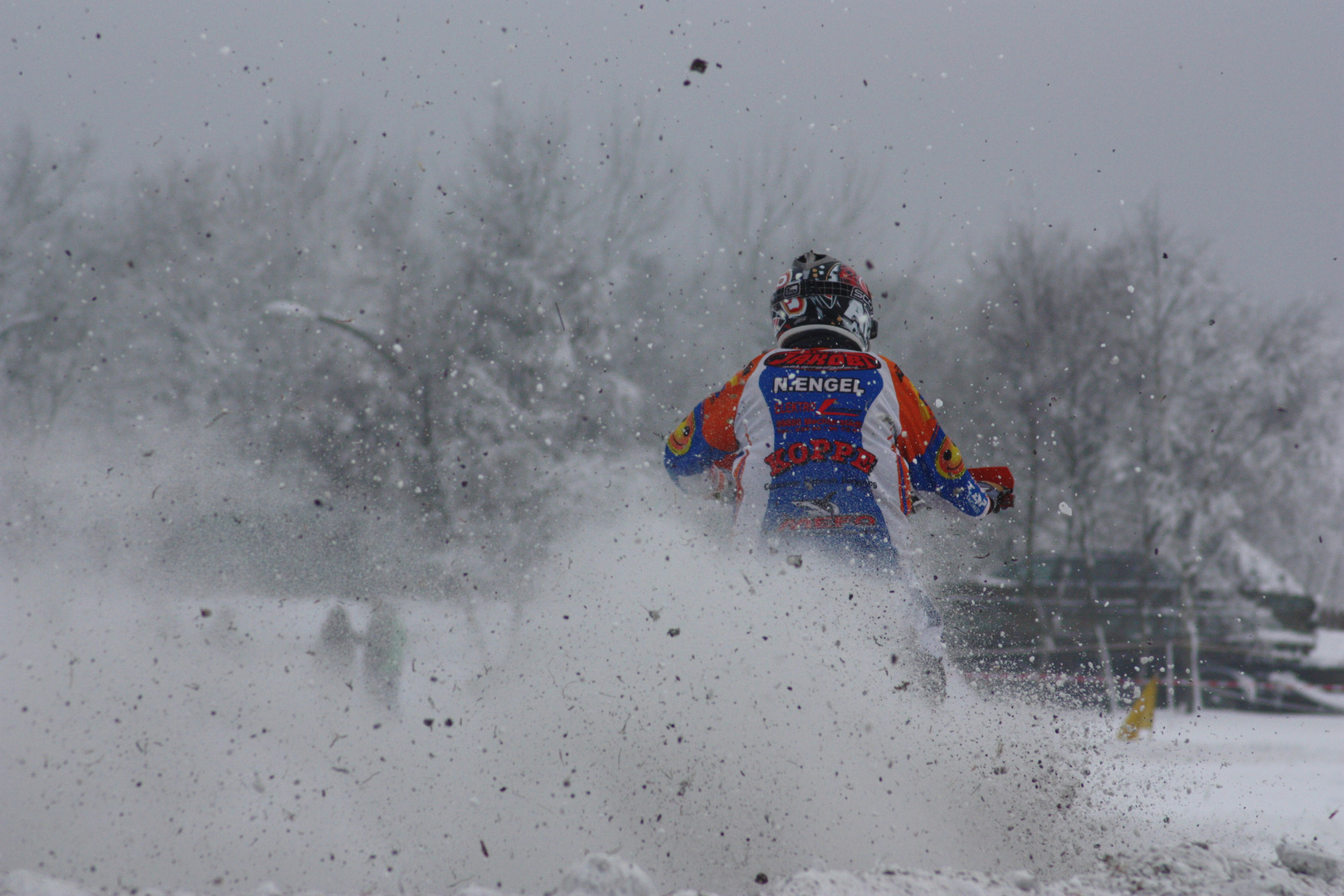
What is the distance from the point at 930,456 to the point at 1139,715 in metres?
4.50

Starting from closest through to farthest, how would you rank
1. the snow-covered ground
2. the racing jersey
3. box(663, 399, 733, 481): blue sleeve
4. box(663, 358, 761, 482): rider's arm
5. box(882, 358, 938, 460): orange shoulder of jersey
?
the snow-covered ground → the racing jersey → box(882, 358, 938, 460): orange shoulder of jersey → box(663, 358, 761, 482): rider's arm → box(663, 399, 733, 481): blue sleeve

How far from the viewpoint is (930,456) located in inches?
170

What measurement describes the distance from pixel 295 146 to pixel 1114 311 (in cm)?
1751

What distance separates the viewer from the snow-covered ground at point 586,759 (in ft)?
10.5

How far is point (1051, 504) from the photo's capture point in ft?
67.9

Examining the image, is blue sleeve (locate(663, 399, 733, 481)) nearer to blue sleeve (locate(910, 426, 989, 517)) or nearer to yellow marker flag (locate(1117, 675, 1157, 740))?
blue sleeve (locate(910, 426, 989, 517))

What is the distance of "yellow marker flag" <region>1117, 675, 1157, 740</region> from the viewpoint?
16.5ft

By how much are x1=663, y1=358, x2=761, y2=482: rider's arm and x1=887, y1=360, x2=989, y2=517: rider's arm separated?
0.70 m

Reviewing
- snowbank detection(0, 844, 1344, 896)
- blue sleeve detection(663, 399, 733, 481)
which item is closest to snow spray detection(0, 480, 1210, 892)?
snowbank detection(0, 844, 1344, 896)

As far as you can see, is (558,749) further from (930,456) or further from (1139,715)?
(1139,715)

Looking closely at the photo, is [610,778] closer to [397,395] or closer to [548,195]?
[397,395]

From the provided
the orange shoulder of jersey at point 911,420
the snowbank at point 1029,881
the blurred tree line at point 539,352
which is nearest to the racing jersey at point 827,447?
the orange shoulder of jersey at point 911,420

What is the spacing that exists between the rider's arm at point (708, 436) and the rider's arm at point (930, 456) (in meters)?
0.70

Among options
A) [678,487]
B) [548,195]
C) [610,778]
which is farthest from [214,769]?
[548,195]
